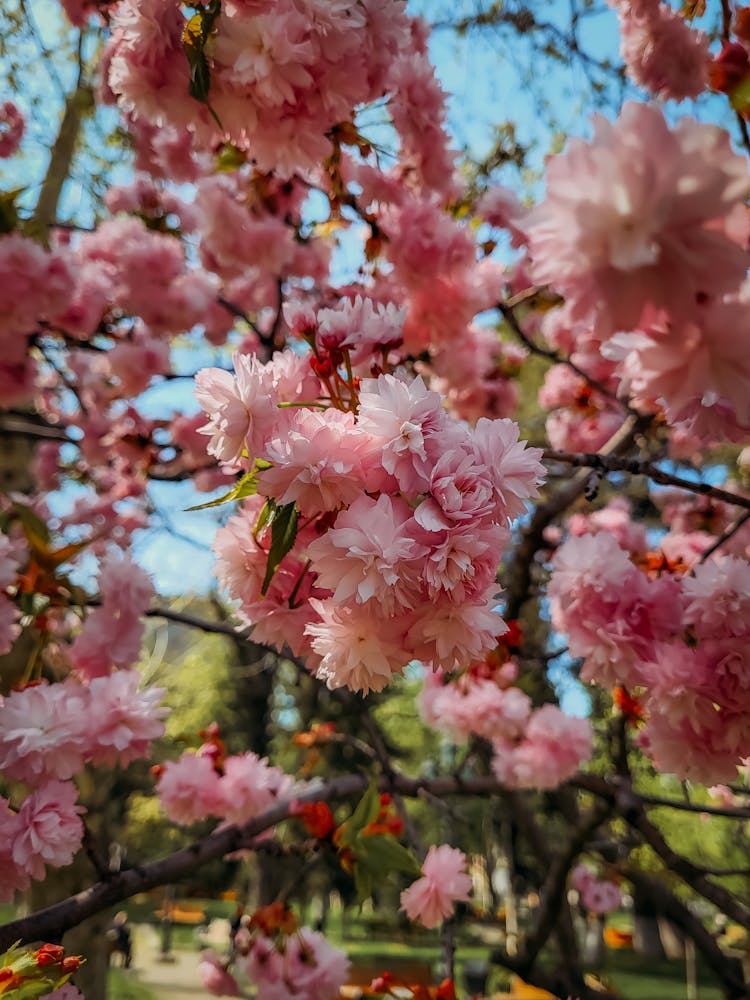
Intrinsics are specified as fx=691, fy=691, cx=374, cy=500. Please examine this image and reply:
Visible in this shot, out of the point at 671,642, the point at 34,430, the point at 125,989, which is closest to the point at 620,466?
the point at 671,642

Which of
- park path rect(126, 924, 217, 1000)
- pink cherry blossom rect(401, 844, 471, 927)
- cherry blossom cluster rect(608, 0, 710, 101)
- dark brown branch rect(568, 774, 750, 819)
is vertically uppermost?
cherry blossom cluster rect(608, 0, 710, 101)

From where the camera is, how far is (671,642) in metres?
1.37

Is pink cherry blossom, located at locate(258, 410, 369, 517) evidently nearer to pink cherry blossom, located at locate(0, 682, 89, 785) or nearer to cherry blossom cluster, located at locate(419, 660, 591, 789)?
pink cherry blossom, located at locate(0, 682, 89, 785)

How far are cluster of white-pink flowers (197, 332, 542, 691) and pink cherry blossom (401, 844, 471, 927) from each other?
107 cm

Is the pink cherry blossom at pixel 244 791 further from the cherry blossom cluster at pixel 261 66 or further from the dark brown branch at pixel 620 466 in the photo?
the cherry blossom cluster at pixel 261 66

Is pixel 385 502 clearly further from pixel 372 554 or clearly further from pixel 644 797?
pixel 644 797

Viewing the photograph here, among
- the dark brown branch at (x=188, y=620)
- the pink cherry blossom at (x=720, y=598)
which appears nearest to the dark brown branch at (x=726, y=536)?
the pink cherry blossom at (x=720, y=598)

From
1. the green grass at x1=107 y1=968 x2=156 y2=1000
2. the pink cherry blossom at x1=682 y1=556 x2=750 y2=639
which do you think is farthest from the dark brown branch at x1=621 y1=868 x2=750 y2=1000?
the green grass at x1=107 y1=968 x2=156 y2=1000

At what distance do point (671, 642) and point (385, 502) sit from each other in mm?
830

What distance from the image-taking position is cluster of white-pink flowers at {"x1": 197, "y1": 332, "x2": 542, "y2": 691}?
2.72 ft

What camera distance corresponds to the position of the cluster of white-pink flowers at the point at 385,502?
829mm

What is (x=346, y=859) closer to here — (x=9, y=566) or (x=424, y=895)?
(x=424, y=895)

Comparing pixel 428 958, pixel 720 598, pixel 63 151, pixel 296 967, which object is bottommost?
pixel 428 958

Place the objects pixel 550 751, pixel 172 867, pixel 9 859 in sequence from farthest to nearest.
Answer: pixel 550 751, pixel 172 867, pixel 9 859
